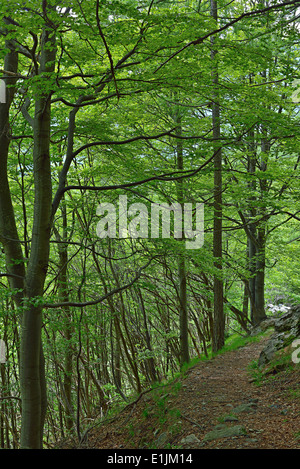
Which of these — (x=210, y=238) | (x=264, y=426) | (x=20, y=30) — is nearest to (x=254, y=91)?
(x=20, y=30)

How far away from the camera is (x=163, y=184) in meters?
7.72

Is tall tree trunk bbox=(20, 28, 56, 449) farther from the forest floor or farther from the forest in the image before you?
the forest floor

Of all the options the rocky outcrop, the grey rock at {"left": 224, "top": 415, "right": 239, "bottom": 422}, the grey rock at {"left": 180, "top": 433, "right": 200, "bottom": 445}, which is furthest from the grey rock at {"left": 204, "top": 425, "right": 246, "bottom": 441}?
the rocky outcrop

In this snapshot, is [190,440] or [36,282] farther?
[36,282]

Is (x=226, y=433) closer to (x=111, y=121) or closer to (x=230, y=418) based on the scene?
(x=230, y=418)

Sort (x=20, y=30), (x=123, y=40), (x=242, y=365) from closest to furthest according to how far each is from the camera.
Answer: (x=20, y=30) → (x=123, y=40) → (x=242, y=365)

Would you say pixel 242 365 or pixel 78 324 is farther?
pixel 242 365

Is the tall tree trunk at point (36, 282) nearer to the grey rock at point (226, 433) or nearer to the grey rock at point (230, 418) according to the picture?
the grey rock at point (226, 433)

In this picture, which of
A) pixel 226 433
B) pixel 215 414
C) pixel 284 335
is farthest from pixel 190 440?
pixel 284 335

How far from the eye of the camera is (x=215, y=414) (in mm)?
5512

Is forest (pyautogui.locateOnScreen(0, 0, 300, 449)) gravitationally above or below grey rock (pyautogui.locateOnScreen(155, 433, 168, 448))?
above

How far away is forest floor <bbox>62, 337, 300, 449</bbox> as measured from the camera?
453cm
